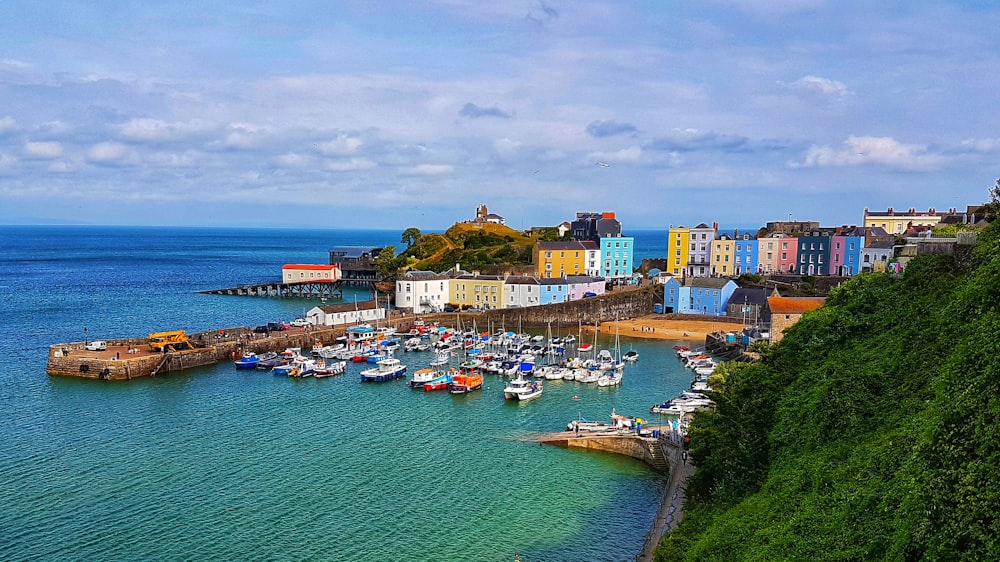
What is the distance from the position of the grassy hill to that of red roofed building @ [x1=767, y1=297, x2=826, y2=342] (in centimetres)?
4218

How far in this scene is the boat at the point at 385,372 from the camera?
42969 mm

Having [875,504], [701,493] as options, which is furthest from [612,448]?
[875,504]

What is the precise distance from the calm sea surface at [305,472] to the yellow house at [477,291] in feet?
68.0

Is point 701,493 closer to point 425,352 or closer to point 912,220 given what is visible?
point 425,352

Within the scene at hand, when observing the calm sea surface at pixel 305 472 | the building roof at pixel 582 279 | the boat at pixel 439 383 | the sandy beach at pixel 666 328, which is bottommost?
the calm sea surface at pixel 305 472

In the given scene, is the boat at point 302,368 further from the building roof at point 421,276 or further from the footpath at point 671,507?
the footpath at point 671,507

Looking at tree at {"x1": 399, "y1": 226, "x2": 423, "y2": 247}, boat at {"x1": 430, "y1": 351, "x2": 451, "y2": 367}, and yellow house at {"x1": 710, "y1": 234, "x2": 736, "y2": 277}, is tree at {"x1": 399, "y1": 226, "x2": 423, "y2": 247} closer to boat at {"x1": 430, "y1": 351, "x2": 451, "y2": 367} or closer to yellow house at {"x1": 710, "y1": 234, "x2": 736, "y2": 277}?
yellow house at {"x1": 710, "y1": 234, "x2": 736, "y2": 277}

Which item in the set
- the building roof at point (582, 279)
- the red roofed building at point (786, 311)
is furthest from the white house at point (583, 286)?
the red roofed building at point (786, 311)

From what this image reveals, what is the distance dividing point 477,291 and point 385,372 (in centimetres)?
2637

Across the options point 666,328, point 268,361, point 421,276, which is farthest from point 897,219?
point 268,361

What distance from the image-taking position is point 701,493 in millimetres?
21047

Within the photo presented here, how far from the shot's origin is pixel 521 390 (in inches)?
1519

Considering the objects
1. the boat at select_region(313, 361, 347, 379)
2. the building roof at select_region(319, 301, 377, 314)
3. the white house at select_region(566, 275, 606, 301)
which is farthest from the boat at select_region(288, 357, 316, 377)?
the white house at select_region(566, 275, 606, 301)

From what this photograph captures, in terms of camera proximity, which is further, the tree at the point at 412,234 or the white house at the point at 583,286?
the tree at the point at 412,234
